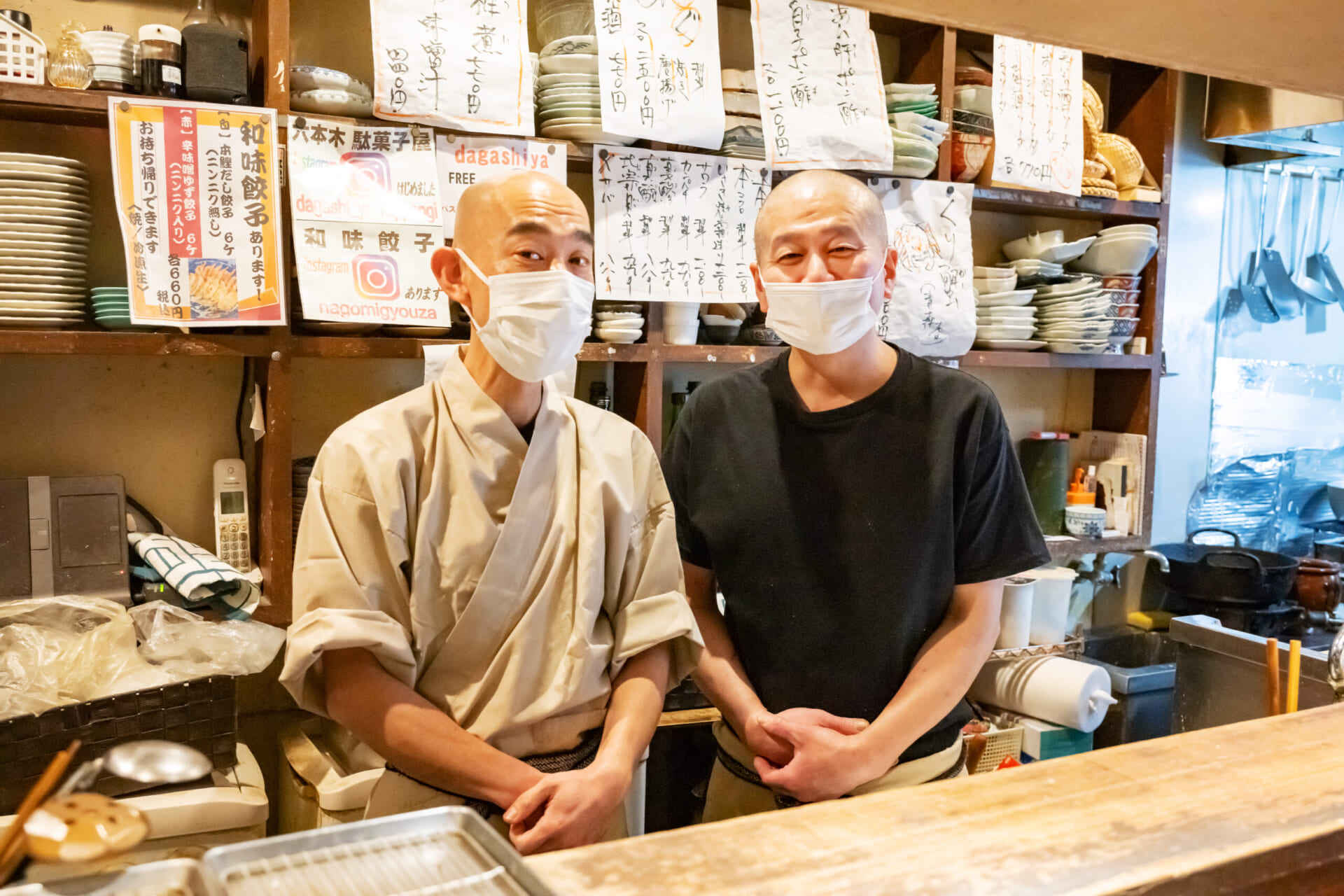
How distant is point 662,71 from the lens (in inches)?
101

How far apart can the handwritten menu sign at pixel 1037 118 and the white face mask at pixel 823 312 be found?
169 centimetres

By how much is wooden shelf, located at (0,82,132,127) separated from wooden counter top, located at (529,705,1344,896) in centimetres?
200

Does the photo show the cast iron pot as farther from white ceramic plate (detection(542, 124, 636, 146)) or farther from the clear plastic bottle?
the clear plastic bottle

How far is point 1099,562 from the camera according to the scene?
12.0ft

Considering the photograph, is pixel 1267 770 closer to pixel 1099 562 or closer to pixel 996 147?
pixel 996 147

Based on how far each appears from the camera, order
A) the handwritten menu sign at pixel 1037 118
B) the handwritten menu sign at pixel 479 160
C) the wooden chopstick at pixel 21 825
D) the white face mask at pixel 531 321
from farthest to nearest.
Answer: the handwritten menu sign at pixel 1037 118 → the handwritten menu sign at pixel 479 160 → the white face mask at pixel 531 321 → the wooden chopstick at pixel 21 825

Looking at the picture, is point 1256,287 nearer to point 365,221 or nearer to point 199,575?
point 365,221

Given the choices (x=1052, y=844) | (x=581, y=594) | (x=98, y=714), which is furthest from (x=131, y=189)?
(x=1052, y=844)

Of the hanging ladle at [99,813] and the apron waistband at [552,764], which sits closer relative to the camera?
the hanging ladle at [99,813]

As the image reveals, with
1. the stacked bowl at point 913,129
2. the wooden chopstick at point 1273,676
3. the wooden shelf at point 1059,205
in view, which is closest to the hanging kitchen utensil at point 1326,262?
the wooden shelf at point 1059,205

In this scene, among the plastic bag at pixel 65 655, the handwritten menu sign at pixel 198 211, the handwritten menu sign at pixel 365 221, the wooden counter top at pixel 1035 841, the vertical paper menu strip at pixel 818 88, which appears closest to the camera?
the wooden counter top at pixel 1035 841

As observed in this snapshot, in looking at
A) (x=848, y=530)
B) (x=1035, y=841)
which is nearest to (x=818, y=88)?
(x=848, y=530)

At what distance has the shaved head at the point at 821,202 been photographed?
1.62m

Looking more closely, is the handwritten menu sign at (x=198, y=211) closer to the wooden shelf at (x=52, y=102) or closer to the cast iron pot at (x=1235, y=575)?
the wooden shelf at (x=52, y=102)
